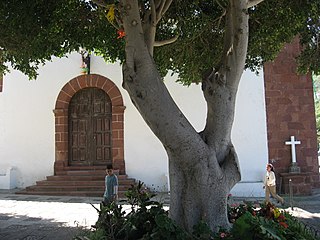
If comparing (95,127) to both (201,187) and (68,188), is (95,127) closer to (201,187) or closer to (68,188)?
(68,188)

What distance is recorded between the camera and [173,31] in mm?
6770

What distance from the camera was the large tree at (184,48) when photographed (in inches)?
155

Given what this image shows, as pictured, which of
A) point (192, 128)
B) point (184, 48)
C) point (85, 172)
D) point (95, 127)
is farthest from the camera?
point (95, 127)

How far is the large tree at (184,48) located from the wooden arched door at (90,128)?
4650 millimetres

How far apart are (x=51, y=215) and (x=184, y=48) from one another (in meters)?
4.50

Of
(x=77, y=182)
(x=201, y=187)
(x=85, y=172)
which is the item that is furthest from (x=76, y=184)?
(x=201, y=187)

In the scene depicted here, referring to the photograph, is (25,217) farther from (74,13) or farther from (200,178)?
(200,178)

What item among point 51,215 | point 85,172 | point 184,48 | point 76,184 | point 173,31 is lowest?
point 51,215

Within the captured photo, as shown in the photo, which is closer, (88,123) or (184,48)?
(184,48)

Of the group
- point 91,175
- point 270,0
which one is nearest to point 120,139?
point 91,175

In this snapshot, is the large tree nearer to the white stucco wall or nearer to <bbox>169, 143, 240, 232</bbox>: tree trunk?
<bbox>169, 143, 240, 232</bbox>: tree trunk

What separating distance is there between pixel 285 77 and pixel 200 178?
801cm

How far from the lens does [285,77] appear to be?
11.0 meters

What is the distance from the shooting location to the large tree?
393cm
